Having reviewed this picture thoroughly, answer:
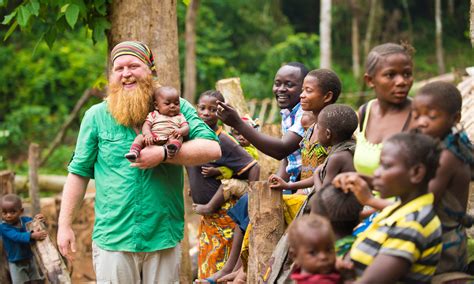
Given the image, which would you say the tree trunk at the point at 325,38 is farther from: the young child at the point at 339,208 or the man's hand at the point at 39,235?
the young child at the point at 339,208

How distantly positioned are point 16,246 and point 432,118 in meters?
4.42

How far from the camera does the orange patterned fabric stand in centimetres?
586

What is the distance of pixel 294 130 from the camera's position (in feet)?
16.4

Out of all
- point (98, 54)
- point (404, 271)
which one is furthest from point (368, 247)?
point (98, 54)

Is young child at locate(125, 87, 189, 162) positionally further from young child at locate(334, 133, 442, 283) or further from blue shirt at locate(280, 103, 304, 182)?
young child at locate(334, 133, 442, 283)

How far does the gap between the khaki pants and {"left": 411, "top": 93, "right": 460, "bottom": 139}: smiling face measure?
1.86 metres

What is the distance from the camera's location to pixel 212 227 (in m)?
5.94

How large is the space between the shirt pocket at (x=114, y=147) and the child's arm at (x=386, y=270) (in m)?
1.88

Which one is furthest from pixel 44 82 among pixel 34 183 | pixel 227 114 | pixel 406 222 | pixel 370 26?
pixel 406 222

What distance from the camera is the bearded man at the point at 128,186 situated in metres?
4.43

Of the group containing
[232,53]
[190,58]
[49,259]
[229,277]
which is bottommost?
[49,259]

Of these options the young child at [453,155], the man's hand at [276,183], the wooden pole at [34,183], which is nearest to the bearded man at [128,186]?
the man's hand at [276,183]

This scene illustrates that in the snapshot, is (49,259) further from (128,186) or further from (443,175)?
(443,175)

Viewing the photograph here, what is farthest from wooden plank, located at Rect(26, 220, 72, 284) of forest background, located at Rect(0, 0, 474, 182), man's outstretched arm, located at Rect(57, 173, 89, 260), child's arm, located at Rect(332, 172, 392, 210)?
forest background, located at Rect(0, 0, 474, 182)
